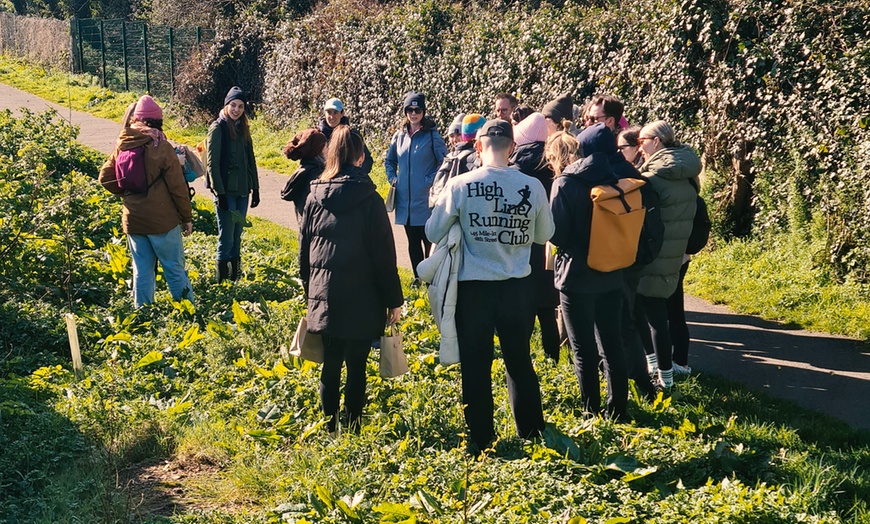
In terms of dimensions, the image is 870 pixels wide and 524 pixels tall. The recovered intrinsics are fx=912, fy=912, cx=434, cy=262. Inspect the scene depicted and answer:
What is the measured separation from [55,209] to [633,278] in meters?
5.85

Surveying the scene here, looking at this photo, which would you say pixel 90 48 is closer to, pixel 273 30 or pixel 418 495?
pixel 273 30

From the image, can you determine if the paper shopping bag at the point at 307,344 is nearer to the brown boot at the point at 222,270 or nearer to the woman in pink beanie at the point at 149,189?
the woman in pink beanie at the point at 149,189

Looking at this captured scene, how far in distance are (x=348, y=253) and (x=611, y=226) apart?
1.61 metres

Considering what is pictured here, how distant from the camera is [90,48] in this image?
101 ft

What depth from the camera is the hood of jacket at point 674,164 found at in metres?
6.35

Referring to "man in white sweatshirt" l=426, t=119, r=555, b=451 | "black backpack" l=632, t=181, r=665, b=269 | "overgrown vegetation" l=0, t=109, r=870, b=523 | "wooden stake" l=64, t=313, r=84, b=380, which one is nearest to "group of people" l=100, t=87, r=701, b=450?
"man in white sweatshirt" l=426, t=119, r=555, b=451

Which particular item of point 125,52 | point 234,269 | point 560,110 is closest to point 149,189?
point 234,269

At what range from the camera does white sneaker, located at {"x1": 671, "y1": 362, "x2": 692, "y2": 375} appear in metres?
6.71

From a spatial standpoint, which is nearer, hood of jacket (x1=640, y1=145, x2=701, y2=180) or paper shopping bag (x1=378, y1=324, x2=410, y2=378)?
paper shopping bag (x1=378, y1=324, x2=410, y2=378)

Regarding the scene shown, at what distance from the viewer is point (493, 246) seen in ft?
16.8

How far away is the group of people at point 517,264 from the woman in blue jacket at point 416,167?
1.78m

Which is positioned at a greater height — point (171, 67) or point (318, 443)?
point (171, 67)

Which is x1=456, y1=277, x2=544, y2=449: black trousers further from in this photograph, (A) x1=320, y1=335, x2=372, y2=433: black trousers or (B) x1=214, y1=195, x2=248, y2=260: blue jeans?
(B) x1=214, y1=195, x2=248, y2=260: blue jeans

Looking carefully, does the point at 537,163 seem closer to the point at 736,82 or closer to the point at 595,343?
the point at 595,343
